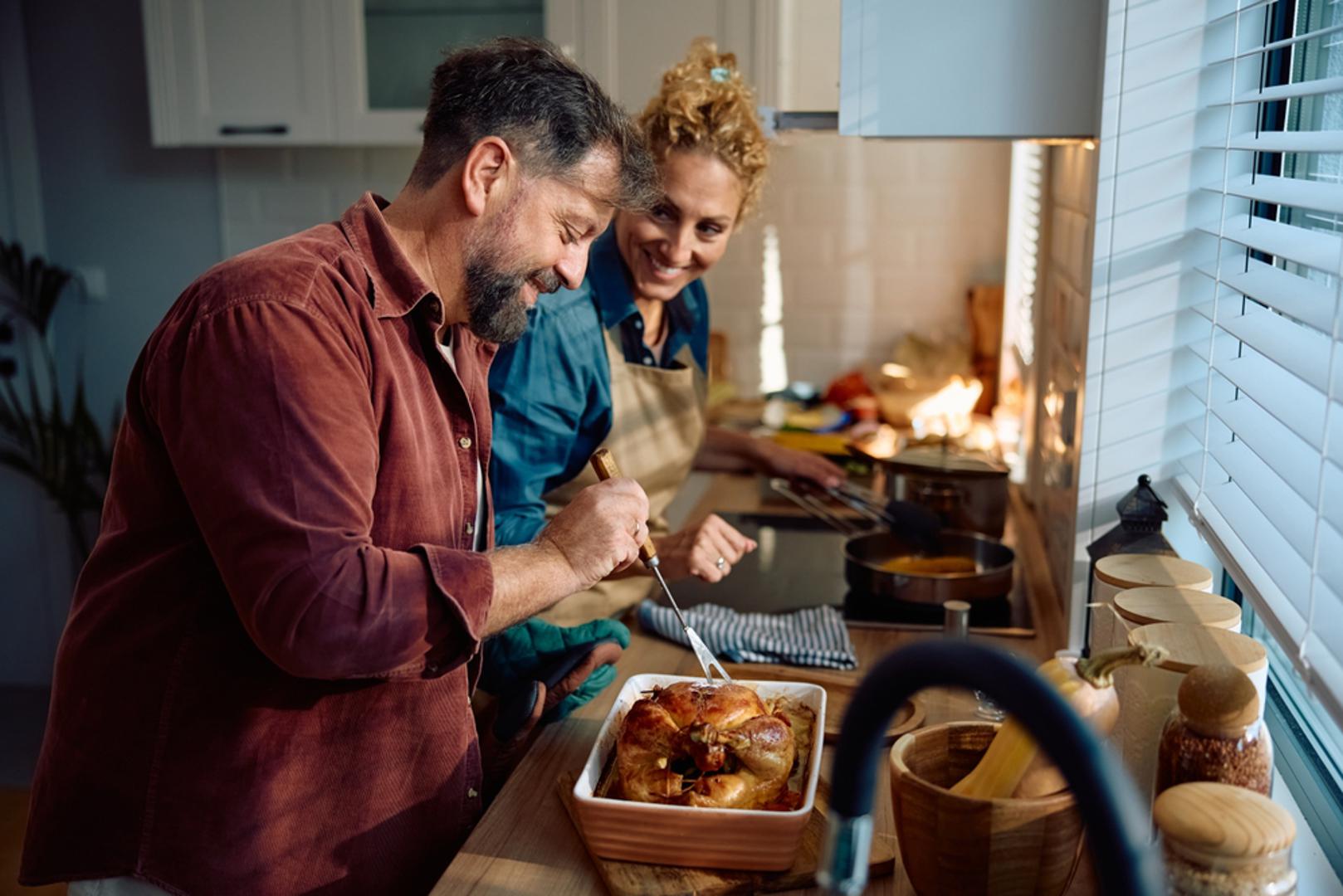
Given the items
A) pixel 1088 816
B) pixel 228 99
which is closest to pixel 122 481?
pixel 1088 816

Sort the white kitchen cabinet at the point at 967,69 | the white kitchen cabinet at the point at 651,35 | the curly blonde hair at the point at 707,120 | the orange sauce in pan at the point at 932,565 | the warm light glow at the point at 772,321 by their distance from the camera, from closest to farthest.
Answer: the white kitchen cabinet at the point at 967,69 → the curly blonde hair at the point at 707,120 → the orange sauce in pan at the point at 932,565 → the white kitchen cabinet at the point at 651,35 → the warm light glow at the point at 772,321

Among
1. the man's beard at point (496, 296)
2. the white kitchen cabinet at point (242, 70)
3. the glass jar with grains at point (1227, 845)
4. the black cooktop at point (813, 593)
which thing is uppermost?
the white kitchen cabinet at point (242, 70)

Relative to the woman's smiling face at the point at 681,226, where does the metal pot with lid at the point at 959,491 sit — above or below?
below

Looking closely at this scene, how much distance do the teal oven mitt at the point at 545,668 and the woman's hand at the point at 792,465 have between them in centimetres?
77

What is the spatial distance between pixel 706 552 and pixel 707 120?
625mm

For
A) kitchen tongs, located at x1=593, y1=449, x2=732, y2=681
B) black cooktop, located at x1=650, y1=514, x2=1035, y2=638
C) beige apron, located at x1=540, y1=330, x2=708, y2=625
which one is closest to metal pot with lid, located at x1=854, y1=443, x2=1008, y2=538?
black cooktop, located at x1=650, y1=514, x2=1035, y2=638

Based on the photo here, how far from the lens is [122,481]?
3.86ft

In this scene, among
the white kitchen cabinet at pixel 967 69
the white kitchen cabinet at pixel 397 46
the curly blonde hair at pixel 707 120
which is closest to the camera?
the white kitchen cabinet at pixel 967 69

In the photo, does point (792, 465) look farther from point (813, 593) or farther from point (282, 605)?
point (282, 605)

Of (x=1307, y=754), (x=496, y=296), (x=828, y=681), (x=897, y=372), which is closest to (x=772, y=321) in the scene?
(x=897, y=372)

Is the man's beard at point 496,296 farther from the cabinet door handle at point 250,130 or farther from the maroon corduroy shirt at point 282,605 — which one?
the cabinet door handle at point 250,130

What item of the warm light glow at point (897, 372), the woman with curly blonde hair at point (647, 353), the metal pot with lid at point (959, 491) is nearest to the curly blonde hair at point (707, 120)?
the woman with curly blonde hair at point (647, 353)

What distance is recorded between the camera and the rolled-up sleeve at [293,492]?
3.32ft

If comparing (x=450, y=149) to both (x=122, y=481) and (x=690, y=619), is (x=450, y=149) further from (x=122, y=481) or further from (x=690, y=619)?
(x=690, y=619)
